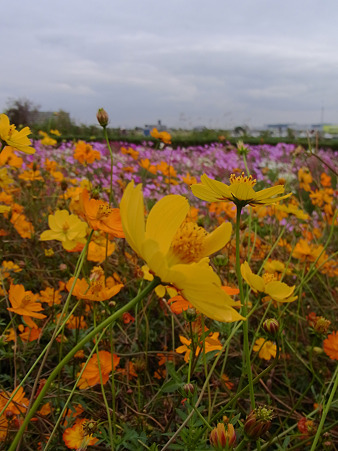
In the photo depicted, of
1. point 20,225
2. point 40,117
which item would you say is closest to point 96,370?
point 20,225

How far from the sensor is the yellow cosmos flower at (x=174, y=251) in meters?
0.31

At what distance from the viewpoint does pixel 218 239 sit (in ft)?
1.35

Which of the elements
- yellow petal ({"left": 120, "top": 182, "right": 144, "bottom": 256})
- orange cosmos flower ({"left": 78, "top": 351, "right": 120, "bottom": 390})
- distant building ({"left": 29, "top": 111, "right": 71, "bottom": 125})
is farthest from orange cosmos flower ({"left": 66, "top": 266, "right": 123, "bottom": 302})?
distant building ({"left": 29, "top": 111, "right": 71, "bottom": 125})

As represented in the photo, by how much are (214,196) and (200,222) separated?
1.50 ft

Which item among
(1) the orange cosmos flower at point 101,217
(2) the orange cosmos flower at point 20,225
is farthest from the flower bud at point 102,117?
(2) the orange cosmos flower at point 20,225

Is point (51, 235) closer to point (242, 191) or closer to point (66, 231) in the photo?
point (66, 231)

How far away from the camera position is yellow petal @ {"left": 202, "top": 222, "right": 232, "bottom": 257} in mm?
406

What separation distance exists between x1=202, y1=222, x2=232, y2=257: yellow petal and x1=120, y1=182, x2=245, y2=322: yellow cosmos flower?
0.06ft

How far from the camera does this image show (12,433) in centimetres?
64

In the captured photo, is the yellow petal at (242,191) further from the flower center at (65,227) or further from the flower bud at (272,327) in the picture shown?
the flower center at (65,227)

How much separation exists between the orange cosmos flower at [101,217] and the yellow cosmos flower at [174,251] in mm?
135

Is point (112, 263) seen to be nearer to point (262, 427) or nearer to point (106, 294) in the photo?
point (106, 294)

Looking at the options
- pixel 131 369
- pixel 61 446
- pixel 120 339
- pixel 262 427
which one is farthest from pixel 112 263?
pixel 262 427

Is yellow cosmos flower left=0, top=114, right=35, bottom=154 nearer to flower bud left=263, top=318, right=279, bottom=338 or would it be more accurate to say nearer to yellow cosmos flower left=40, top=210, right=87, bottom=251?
yellow cosmos flower left=40, top=210, right=87, bottom=251
